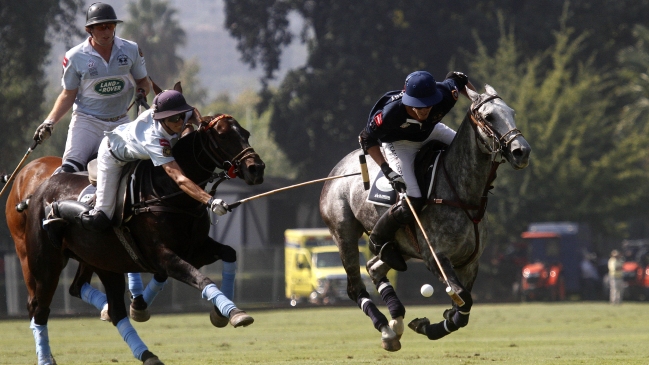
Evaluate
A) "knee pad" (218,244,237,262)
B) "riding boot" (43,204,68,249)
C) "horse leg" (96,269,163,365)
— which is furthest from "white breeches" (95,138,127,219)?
"knee pad" (218,244,237,262)

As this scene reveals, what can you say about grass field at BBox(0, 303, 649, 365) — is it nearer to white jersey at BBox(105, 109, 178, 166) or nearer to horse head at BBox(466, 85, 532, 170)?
horse head at BBox(466, 85, 532, 170)

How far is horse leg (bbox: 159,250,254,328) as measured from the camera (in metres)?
8.09

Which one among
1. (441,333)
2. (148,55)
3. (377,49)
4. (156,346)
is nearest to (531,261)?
(377,49)

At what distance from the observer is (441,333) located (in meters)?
9.84

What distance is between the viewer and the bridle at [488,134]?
9.01 m

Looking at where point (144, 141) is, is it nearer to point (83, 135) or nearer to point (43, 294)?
point (83, 135)

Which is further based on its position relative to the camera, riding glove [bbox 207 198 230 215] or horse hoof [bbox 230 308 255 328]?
riding glove [bbox 207 198 230 215]

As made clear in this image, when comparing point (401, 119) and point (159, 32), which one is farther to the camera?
point (159, 32)

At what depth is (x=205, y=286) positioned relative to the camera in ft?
27.9

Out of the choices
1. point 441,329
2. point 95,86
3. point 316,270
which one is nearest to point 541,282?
point 316,270

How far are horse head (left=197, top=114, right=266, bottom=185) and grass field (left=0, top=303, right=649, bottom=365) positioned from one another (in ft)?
11.0

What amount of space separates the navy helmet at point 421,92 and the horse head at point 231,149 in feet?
5.26

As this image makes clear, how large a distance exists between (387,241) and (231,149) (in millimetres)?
2041

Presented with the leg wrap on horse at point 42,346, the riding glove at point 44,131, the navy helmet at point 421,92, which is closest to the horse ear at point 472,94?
the navy helmet at point 421,92
